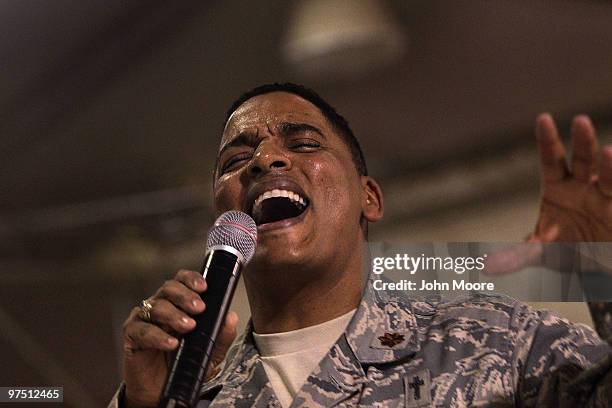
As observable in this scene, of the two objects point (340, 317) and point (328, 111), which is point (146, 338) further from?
point (328, 111)

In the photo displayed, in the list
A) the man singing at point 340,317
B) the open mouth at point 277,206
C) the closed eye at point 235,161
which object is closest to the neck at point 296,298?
the man singing at point 340,317

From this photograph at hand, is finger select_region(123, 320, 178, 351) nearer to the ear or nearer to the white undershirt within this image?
the white undershirt

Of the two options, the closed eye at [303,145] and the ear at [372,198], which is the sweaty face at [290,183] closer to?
the closed eye at [303,145]

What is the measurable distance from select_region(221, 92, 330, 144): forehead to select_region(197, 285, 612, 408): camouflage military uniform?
1.51 ft

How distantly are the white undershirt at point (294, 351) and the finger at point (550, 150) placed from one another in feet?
1.70

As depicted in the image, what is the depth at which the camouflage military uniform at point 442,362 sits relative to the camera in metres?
1.48

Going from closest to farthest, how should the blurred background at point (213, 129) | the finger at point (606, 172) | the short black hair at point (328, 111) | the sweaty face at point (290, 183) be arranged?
the finger at point (606, 172) → the sweaty face at point (290, 183) → the short black hair at point (328, 111) → the blurred background at point (213, 129)

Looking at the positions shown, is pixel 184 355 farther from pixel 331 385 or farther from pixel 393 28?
pixel 393 28

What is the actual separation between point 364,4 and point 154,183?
0.78m

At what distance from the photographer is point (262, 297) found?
1858 millimetres

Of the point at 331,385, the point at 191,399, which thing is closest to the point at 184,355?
the point at 191,399

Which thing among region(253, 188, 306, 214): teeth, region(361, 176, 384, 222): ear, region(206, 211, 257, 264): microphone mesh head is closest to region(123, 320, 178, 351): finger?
region(206, 211, 257, 264): microphone mesh head

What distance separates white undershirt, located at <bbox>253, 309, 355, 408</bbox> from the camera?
1.70 meters

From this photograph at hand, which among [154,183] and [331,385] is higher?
[154,183]
